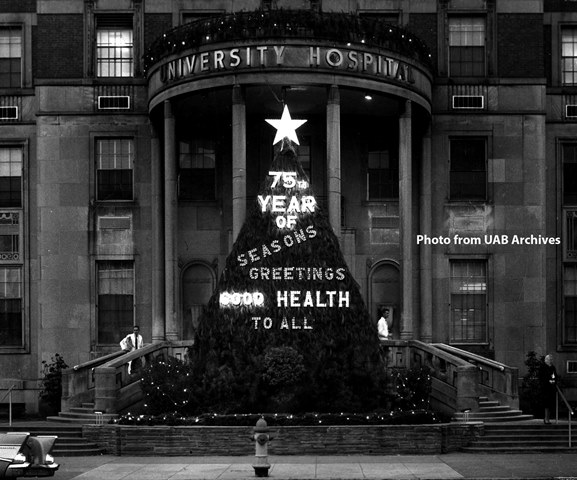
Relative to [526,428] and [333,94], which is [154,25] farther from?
[526,428]

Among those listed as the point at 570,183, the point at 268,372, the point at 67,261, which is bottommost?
the point at 268,372

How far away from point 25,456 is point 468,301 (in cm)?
2071

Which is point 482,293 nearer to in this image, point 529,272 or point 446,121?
point 529,272

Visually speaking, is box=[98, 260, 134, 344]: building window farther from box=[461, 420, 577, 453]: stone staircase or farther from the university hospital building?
box=[461, 420, 577, 453]: stone staircase

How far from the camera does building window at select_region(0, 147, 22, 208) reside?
130 ft

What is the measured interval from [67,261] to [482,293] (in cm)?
1377

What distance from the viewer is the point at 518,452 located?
27.1 m

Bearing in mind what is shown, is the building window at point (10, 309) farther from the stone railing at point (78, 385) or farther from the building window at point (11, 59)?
the stone railing at point (78, 385)

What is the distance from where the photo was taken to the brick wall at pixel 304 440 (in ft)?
87.3

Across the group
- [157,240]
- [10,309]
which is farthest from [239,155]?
[10,309]

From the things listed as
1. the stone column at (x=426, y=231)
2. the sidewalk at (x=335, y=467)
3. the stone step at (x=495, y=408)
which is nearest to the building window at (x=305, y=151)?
the stone column at (x=426, y=231)

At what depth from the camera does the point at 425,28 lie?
3897 centimetres

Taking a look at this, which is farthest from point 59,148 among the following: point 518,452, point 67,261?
point 518,452

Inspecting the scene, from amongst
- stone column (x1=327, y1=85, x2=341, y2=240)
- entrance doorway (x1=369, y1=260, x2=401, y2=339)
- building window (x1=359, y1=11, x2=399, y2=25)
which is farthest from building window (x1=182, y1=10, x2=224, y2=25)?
entrance doorway (x1=369, y1=260, x2=401, y2=339)
